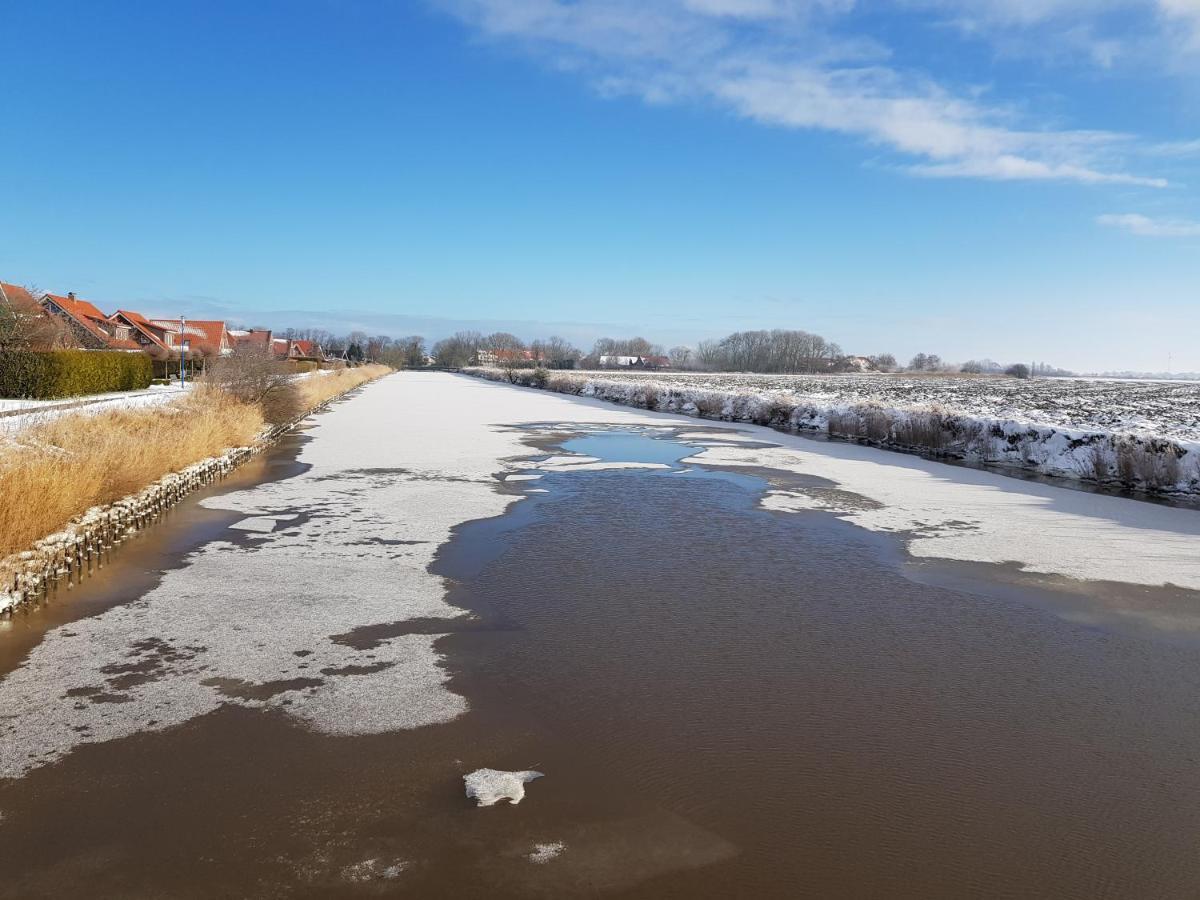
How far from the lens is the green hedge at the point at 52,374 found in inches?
861

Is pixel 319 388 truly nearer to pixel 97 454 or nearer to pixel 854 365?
pixel 97 454

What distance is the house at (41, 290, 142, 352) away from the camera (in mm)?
45531

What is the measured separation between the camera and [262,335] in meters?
87.6

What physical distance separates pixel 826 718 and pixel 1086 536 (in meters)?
7.04

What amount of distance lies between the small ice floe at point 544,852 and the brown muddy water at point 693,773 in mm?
20

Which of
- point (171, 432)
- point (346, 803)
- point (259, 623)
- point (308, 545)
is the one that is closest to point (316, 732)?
point (346, 803)

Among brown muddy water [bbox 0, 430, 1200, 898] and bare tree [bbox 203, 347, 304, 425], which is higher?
bare tree [bbox 203, 347, 304, 425]

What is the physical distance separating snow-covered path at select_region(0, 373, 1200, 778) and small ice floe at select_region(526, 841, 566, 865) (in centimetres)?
135

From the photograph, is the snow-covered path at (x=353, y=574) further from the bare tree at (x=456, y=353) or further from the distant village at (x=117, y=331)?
the bare tree at (x=456, y=353)

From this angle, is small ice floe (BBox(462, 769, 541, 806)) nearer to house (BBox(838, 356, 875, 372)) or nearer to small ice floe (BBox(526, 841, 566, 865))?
small ice floe (BBox(526, 841, 566, 865))

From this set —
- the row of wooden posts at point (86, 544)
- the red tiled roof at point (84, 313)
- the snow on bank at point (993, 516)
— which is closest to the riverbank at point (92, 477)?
the row of wooden posts at point (86, 544)

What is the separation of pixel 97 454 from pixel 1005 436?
1792cm

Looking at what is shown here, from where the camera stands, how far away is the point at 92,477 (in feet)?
30.8

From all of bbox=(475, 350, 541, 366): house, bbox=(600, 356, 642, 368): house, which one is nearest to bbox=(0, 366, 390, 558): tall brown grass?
bbox=(475, 350, 541, 366): house
